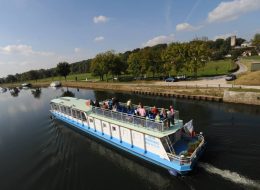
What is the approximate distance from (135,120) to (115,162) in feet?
16.7

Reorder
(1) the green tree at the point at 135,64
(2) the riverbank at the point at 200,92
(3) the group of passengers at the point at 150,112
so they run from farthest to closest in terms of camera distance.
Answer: (1) the green tree at the point at 135,64 → (2) the riverbank at the point at 200,92 → (3) the group of passengers at the point at 150,112

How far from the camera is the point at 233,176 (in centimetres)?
1681

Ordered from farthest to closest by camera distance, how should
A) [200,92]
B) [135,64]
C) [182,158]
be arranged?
[135,64], [200,92], [182,158]

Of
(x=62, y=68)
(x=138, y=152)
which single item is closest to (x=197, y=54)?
(x=138, y=152)

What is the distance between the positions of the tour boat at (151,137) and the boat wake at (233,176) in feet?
4.51

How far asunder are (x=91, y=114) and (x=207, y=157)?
15.5m

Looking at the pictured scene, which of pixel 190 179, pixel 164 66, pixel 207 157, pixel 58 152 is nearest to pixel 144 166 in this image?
pixel 190 179

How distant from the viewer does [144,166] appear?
65.7 ft

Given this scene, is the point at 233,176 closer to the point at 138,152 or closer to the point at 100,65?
the point at 138,152

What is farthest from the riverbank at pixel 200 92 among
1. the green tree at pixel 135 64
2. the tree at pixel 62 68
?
the tree at pixel 62 68

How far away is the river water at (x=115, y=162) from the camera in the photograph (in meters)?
17.2

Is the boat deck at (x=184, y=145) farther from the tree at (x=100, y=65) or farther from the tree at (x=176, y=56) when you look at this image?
the tree at (x=100, y=65)

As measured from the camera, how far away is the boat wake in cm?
1561

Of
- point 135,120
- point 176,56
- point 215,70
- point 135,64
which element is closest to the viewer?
point 135,120
